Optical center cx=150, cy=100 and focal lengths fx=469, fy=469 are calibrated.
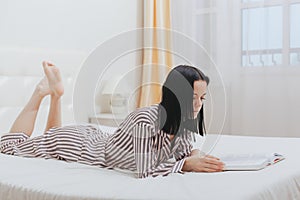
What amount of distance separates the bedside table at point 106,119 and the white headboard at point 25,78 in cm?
15

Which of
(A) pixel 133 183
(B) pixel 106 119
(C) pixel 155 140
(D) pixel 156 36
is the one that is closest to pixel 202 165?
(C) pixel 155 140

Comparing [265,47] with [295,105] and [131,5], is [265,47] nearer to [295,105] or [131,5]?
[295,105]

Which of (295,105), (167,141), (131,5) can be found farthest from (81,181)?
(131,5)

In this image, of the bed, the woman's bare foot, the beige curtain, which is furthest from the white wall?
the bed

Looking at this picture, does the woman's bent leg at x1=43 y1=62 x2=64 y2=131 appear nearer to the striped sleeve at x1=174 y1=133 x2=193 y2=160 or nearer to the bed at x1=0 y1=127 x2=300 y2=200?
the bed at x1=0 y1=127 x2=300 y2=200

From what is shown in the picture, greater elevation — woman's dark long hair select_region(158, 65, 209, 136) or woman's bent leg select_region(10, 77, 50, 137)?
woman's dark long hair select_region(158, 65, 209, 136)

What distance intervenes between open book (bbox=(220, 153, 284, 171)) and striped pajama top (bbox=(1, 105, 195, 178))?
0.17 m

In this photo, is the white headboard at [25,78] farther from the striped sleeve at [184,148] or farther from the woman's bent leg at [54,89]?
the striped sleeve at [184,148]

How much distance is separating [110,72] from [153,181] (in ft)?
7.04

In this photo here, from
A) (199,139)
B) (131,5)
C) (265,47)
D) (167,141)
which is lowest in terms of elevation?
(199,139)

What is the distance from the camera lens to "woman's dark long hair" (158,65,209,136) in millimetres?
1643

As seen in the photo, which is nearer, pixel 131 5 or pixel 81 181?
pixel 81 181

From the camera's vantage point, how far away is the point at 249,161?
1.70m

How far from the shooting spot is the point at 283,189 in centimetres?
144
